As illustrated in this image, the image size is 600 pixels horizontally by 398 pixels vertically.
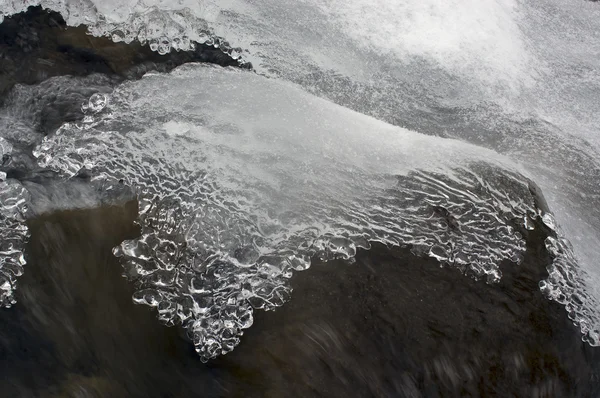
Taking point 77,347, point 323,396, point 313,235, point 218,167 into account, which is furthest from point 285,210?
point 77,347

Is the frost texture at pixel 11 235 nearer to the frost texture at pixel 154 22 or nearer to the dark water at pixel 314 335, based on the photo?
the dark water at pixel 314 335

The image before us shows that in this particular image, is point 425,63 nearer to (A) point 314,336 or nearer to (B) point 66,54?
(A) point 314,336

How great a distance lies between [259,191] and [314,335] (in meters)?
0.71

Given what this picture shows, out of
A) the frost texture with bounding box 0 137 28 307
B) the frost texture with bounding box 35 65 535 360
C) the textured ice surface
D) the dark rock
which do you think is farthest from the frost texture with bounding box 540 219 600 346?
the frost texture with bounding box 0 137 28 307

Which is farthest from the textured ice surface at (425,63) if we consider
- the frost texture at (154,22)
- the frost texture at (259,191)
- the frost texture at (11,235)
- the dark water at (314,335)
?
the frost texture at (11,235)

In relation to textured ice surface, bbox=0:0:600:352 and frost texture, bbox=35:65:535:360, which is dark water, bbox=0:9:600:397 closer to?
frost texture, bbox=35:65:535:360

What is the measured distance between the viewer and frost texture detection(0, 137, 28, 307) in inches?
94.8

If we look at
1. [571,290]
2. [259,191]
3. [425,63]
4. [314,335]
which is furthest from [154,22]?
[571,290]

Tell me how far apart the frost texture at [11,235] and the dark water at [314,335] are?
0.14 feet

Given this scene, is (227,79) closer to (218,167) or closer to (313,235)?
(218,167)

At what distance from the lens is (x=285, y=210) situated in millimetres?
2529

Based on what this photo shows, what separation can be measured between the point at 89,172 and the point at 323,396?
59.4 inches

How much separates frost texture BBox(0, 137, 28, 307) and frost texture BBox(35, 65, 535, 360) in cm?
20

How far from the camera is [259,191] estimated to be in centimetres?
256
